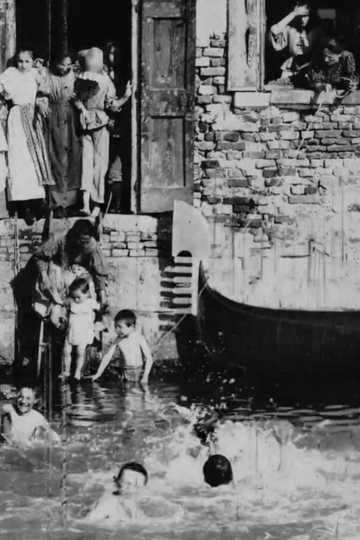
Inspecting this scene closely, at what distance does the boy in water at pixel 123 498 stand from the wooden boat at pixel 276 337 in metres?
2.84

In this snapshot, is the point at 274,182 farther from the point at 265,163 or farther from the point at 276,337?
the point at 276,337

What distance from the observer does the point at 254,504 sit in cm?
1379

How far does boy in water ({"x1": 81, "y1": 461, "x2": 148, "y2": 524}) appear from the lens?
44.0 feet

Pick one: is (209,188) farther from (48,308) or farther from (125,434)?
(125,434)

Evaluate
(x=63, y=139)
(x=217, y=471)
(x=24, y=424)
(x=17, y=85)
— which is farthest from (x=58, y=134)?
(x=217, y=471)

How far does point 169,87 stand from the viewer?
16.7 metres

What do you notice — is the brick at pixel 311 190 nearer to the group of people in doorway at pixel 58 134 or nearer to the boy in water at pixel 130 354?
the group of people in doorway at pixel 58 134

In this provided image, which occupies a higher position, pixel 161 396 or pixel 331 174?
pixel 331 174

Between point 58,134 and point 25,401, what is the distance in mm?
3090

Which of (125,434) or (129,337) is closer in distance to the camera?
(125,434)

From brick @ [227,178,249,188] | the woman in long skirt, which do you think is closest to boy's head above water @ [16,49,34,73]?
the woman in long skirt

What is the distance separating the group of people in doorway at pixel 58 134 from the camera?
54.7 ft

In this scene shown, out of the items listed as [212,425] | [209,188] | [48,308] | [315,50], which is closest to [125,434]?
[212,425]

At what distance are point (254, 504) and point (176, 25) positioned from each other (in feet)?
16.2
